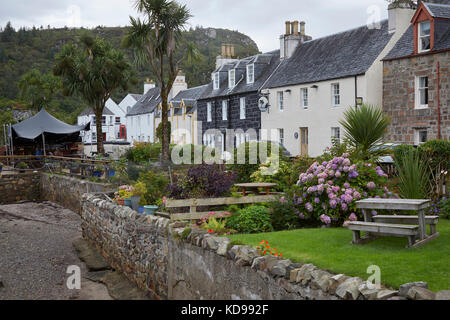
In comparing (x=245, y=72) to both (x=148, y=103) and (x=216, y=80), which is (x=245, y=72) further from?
(x=148, y=103)

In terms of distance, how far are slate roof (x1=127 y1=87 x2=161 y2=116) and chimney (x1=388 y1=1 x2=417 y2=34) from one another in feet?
107

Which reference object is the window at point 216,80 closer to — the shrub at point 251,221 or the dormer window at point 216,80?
the dormer window at point 216,80

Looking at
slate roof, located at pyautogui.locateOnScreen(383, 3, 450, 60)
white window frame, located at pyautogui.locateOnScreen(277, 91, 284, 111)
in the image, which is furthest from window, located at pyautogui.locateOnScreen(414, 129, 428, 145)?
white window frame, located at pyautogui.locateOnScreen(277, 91, 284, 111)

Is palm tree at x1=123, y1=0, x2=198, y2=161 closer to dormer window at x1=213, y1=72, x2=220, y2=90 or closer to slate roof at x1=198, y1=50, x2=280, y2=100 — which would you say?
slate roof at x1=198, y1=50, x2=280, y2=100

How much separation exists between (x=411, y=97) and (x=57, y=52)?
111350 millimetres

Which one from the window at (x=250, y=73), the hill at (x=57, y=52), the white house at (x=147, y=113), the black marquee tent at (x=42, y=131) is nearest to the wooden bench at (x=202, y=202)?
the black marquee tent at (x=42, y=131)

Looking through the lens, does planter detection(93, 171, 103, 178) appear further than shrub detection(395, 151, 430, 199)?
Yes

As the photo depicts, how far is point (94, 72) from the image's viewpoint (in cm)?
3162

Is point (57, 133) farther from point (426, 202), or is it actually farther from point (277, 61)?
point (426, 202)

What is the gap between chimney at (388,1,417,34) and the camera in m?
22.9

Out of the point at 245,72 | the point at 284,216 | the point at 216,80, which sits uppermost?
the point at 245,72

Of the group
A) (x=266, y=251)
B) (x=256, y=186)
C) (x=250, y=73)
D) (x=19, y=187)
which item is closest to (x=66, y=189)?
(x=19, y=187)
